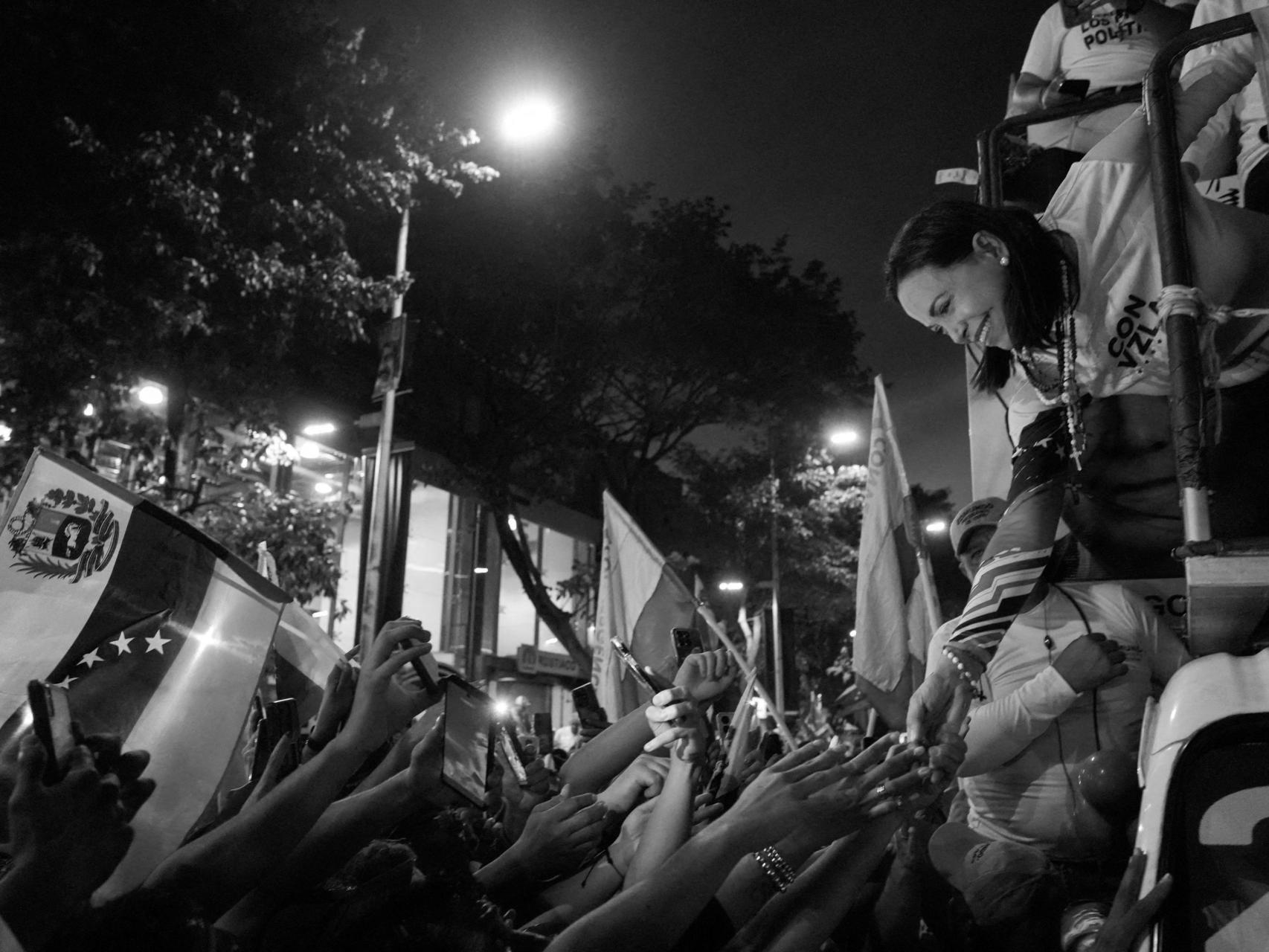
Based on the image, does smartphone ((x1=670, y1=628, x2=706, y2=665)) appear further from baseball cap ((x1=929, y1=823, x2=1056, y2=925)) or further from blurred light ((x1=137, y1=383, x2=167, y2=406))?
blurred light ((x1=137, y1=383, x2=167, y2=406))

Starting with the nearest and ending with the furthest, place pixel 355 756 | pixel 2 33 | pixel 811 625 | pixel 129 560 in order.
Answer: pixel 355 756 < pixel 129 560 < pixel 2 33 < pixel 811 625

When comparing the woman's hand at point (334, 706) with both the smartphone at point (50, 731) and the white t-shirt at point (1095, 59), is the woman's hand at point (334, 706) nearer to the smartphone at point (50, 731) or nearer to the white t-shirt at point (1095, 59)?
the smartphone at point (50, 731)

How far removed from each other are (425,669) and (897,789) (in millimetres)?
1292

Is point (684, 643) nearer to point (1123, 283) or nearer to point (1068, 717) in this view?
point (1068, 717)

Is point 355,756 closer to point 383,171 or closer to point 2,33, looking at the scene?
point 2,33

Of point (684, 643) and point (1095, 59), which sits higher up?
point (1095, 59)

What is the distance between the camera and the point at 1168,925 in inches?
72.4

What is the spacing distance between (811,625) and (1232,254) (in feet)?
81.3

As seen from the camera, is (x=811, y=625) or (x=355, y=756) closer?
(x=355, y=756)

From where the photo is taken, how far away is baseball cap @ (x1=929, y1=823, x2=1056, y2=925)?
2596 millimetres

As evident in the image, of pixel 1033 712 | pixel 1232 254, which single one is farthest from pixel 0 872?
pixel 1232 254

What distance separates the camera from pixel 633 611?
7.29 metres

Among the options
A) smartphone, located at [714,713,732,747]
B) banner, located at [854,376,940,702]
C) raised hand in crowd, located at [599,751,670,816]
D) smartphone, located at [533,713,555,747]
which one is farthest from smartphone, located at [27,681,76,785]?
smartphone, located at [533,713,555,747]

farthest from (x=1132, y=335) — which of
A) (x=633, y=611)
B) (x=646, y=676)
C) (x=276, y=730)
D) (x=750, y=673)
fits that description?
(x=633, y=611)
